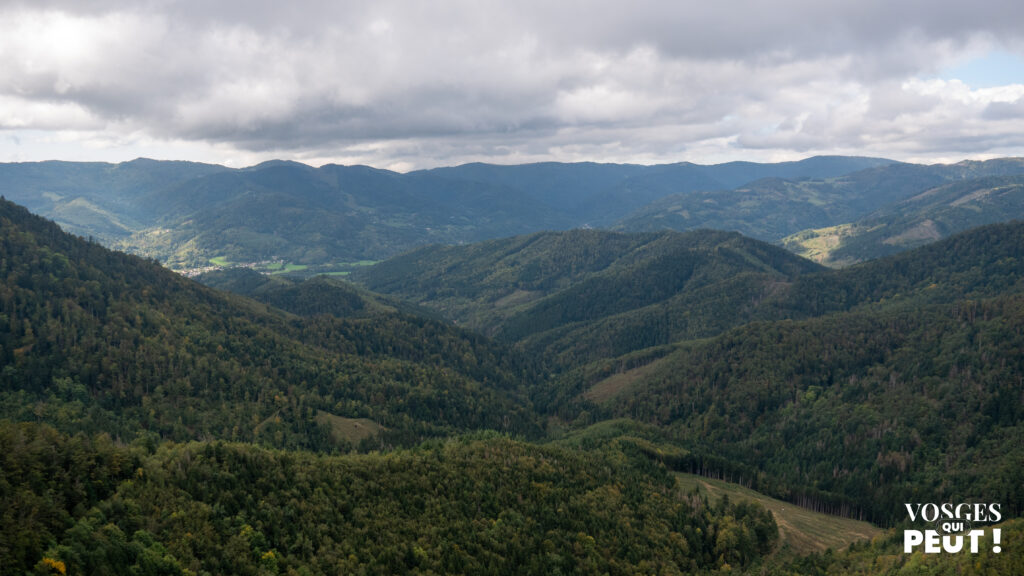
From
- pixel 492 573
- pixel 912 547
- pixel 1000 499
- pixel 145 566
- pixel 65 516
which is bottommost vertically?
pixel 1000 499

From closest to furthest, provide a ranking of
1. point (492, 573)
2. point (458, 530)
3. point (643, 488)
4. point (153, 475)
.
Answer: point (153, 475), point (492, 573), point (458, 530), point (643, 488)

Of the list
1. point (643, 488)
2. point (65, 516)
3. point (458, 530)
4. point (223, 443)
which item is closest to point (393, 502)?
point (458, 530)

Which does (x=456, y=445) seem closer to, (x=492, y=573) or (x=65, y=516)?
(x=492, y=573)

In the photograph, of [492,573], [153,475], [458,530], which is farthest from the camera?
[458,530]

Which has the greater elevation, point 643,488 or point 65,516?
point 65,516

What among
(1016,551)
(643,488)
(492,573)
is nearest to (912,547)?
(1016,551)

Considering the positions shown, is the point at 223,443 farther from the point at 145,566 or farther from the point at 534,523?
the point at 534,523

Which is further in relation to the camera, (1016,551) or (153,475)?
(1016,551)
